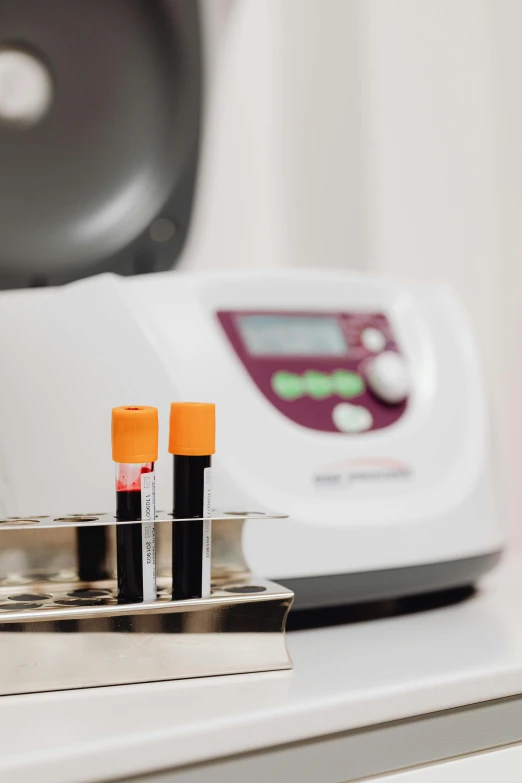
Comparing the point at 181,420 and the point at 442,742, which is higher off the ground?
the point at 181,420

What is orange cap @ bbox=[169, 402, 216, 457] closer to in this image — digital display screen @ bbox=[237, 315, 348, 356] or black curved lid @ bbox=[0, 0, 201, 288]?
digital display screen @ bbox=[237, 315, 348, 356]

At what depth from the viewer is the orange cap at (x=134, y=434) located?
405mm

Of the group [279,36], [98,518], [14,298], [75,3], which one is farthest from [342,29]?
[98,518]

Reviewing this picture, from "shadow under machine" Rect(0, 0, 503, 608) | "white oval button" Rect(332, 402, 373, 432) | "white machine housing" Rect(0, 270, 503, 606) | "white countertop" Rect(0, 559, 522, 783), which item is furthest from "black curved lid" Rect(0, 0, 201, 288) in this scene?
"white countertop" Rect(0, 559, 522, 783)

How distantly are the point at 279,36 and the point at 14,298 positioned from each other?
555 mm

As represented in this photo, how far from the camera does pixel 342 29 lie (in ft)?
3.11

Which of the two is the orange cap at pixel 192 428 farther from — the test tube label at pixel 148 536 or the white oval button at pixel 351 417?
the white oval button at pixel 351 417

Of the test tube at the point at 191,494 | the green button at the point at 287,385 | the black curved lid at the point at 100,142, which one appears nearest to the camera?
the test tube at the point at 191,494

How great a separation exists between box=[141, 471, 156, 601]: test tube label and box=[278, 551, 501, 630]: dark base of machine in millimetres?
100

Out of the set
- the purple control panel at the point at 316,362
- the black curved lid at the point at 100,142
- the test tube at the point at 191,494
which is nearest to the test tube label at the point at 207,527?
the test tube at the point at 191,494

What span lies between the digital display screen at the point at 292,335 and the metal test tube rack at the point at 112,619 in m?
0.15

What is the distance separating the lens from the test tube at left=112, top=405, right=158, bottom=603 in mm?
407

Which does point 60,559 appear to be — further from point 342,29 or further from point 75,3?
point 342,29

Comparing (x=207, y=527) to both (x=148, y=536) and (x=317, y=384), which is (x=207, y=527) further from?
(x=317, y=384)
